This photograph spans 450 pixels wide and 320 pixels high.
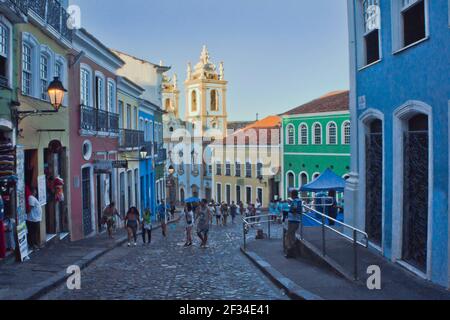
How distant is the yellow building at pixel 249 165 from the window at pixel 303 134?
3908mm

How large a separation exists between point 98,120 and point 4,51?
298 inches

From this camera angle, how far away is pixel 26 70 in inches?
495

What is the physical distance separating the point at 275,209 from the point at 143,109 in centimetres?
844

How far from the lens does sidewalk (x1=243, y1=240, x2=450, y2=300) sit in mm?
7684

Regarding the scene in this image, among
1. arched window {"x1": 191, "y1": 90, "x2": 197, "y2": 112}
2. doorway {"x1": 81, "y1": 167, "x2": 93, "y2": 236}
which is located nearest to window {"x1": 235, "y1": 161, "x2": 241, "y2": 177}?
arched window {"x1": 191, "y1": 90, "x2": 197, "y2": 112}

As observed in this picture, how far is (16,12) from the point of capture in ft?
34.9

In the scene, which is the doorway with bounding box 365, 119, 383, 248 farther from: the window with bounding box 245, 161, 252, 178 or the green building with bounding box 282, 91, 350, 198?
the window with bounding box 245, 161, 252, 178

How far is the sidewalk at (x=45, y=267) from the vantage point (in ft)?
26.7

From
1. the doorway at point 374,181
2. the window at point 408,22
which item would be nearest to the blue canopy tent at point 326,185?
the doorway at point 374,181

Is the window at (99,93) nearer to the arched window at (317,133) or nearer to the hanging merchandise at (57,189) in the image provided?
the hanging merchandise at (57,189)

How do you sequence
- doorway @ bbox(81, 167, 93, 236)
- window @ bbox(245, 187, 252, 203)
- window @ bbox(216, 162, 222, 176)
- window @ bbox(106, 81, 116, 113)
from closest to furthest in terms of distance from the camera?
doorway @ bbox(81, 167, 93, 236), window @ bbox(106, 81, 116, 113), window @ bbox(245, 187, 252, 203), window @ bbox(216, 162, 222, 176)

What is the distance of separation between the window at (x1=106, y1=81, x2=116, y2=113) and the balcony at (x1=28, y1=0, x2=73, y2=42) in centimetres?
549

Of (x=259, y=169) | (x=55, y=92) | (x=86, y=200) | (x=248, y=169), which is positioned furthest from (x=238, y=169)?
(x=55, y=92)

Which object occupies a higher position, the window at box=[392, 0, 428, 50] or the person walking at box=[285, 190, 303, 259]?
the window at box=[392, 0, 428, 50]
